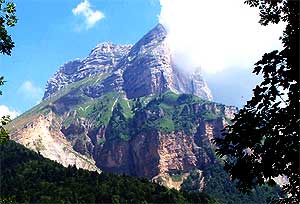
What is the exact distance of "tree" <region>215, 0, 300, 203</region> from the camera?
18.9 metres

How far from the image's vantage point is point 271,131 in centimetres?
1917

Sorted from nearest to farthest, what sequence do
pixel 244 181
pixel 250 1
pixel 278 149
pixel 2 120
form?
pixel 278 149
pixel 244 181
pixel 250 1
pixel 2 120

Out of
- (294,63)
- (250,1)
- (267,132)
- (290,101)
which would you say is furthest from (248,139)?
(250,1)

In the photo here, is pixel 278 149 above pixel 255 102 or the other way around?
the other way around

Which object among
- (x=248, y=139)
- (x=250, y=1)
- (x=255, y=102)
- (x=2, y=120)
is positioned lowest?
(x=248, y=139)

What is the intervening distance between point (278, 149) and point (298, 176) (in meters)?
1.81

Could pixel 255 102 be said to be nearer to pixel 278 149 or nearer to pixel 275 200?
pixel 278 149

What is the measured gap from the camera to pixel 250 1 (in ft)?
72.8

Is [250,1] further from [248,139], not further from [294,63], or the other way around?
[248,139]

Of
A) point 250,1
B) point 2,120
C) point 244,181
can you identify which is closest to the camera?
point 244,181

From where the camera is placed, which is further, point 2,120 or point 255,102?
point 2,120

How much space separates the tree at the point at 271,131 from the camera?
18.9m

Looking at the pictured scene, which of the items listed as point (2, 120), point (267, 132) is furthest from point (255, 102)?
point (2, 120)

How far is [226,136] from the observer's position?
1941cm
